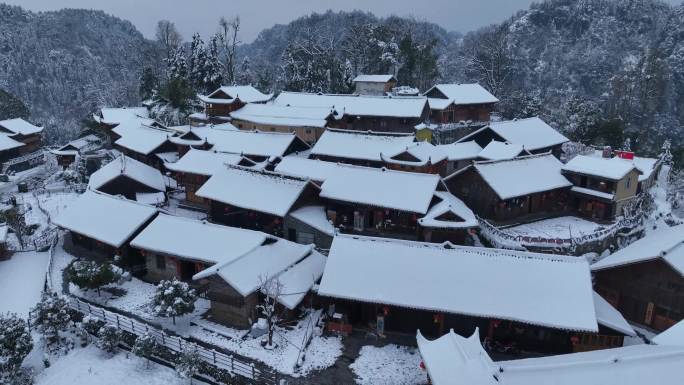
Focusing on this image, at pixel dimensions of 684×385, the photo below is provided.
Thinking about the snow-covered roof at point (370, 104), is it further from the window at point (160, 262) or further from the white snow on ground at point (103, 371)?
the white snow on ground at point (103, 371)

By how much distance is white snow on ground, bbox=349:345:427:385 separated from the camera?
66.7ft

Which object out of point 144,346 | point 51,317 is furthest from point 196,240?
point 51,317

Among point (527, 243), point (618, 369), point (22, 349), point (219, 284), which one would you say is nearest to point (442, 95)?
point (527, 243)

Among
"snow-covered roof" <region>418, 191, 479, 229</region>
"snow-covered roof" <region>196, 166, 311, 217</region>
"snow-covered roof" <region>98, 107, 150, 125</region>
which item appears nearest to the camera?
"snow-covered roof" <region>418, 191, 479, 229</region>

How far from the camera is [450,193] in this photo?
118ft

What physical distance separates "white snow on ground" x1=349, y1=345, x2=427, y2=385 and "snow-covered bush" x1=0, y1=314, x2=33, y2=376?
15138 millimetres

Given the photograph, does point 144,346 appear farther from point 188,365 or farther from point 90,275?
point 90,275

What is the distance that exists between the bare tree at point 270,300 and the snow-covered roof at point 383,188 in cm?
1033

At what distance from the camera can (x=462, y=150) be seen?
152ft

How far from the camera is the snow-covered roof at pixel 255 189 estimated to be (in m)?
31.8

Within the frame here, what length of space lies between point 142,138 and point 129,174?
40.0 feet

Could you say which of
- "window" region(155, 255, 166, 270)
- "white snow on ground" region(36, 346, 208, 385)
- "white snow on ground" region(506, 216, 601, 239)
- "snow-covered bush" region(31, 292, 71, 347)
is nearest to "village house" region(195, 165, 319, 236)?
"window" region(155, 255, 166, 270)

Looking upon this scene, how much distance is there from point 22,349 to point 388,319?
685 inches

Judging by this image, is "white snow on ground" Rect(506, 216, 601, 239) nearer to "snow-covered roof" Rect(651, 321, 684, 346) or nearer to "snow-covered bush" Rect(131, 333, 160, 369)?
"snow-covered roof" Rect(651, 321, 684, 346)
